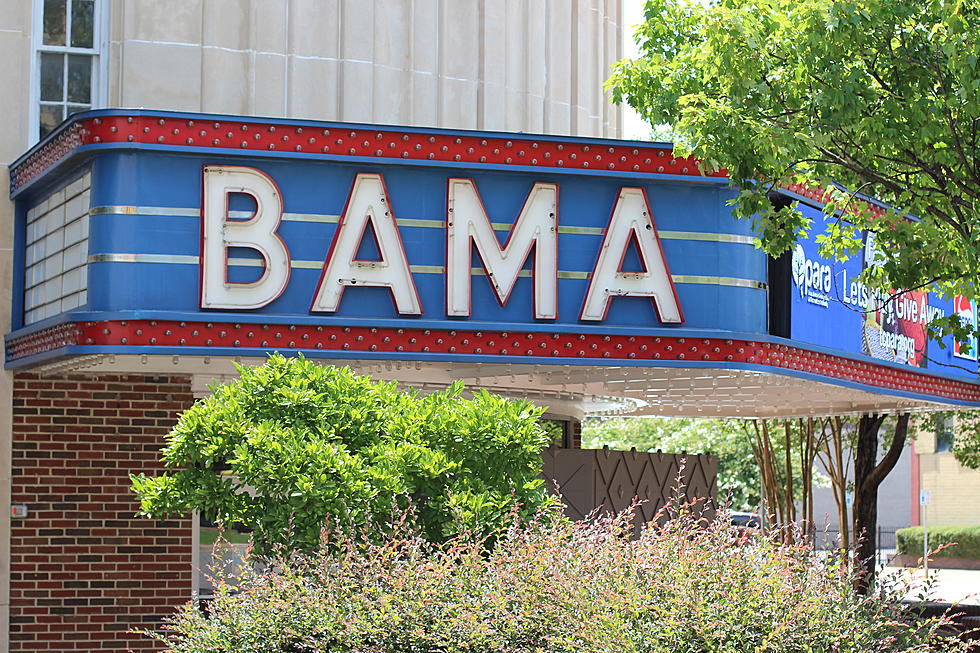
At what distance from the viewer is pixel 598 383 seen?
17.7m

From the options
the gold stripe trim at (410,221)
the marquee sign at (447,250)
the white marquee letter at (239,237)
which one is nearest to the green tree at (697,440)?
the gold stripe trim at (410,221)

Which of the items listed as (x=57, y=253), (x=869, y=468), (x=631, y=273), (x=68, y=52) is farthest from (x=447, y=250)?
(x=869, y=468)

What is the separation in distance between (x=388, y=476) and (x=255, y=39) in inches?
318

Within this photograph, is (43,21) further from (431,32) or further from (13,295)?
(431,32)

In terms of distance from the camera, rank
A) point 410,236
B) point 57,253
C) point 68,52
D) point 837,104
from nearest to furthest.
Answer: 1. point 837,104
2. point 410,236
3. point 57,253
4. point 68,52

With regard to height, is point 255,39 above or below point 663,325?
above

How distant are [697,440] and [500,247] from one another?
34.5 m

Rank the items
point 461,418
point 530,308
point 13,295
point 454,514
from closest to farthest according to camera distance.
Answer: point 454,514 → point 461,418 → point 530,308 → point 13,295

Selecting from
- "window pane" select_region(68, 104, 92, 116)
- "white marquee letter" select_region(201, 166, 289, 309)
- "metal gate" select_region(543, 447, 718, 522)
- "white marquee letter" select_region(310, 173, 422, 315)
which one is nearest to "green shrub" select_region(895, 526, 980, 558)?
"metal gate" select_region(543, 447, 718, 522)

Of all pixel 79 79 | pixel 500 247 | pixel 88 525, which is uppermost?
pixel 79 79

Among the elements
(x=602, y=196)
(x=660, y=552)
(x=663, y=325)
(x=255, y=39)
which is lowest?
(x=660, y=552)

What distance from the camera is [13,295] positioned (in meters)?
15.6

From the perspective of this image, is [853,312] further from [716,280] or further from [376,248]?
[376,248]

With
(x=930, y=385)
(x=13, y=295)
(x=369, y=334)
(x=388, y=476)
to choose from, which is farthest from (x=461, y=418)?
(x=930, y=385)
